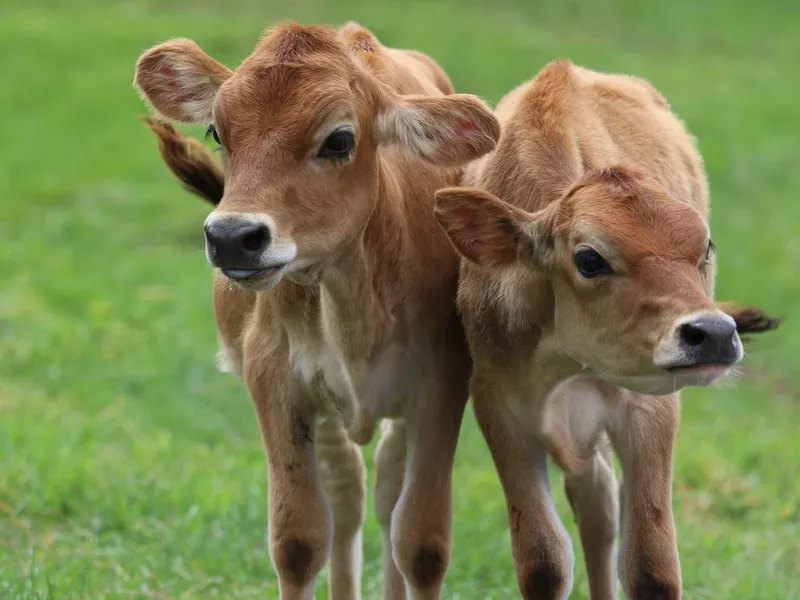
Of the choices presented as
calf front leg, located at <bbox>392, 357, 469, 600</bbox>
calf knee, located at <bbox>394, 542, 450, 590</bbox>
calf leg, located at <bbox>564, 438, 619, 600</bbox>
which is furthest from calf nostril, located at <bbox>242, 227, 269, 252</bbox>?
calf leg, located at <bbox>564, 438, 619, 600</bbox>

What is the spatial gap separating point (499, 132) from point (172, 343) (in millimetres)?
7919

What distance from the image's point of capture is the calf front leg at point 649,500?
5.91 metres

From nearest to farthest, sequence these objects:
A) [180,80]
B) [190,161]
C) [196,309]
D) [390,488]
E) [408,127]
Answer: [408,127]
[180,80]
[390,488]
[190,161]
[196,309]

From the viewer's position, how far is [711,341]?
487cm

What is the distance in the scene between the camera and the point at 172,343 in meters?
13.2

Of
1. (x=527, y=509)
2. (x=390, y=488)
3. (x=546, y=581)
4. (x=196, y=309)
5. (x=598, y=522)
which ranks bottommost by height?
(x=196, y=309)

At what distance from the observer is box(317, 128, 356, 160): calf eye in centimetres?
548

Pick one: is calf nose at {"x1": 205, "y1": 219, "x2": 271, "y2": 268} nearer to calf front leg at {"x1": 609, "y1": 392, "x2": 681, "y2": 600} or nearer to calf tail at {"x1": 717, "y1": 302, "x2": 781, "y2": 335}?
calf front leg at {"x1": 609, "y1": 392, "x2": 681, "y2": 600}

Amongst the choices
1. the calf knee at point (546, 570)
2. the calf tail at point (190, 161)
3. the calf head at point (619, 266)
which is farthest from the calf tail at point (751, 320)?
the calf tail at point (190, 161)

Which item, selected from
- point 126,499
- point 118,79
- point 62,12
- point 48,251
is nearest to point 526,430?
point 126,499

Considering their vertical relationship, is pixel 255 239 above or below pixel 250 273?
above

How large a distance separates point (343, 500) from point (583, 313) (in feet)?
7.45

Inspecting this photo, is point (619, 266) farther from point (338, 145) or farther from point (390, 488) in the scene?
point (390, 488)

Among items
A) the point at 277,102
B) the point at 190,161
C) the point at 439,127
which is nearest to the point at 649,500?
the point at 439,127
